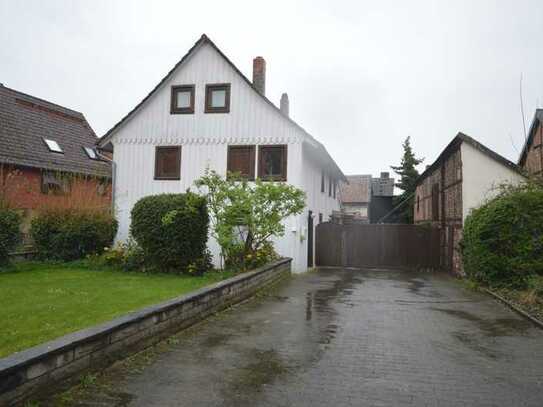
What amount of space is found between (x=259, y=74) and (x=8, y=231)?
38.3 feet

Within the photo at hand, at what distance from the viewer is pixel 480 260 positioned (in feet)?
44.8

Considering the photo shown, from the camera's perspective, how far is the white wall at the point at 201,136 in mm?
18000

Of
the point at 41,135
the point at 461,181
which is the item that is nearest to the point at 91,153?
the point at 41,135

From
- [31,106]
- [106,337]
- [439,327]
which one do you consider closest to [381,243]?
[439,327]

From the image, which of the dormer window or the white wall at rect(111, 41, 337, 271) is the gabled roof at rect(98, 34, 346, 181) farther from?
the dormer window

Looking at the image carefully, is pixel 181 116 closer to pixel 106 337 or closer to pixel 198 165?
pixel 198 165

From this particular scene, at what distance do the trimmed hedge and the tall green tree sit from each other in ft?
105

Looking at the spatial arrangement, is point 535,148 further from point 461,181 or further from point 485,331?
point 485,331

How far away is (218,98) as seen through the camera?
1875 centimetres

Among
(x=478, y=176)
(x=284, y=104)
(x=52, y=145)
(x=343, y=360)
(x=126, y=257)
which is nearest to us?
(x=343, y=360)

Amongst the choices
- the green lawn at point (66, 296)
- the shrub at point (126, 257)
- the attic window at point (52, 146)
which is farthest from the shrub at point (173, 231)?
the attic window at point (52, 146)

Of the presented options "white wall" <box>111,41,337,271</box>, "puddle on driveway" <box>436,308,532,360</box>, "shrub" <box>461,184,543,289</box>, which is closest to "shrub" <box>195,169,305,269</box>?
"white wall" <box>111,41,337,271</box>

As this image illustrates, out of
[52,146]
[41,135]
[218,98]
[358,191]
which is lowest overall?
[52,146]

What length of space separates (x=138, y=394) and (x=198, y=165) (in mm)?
14474
